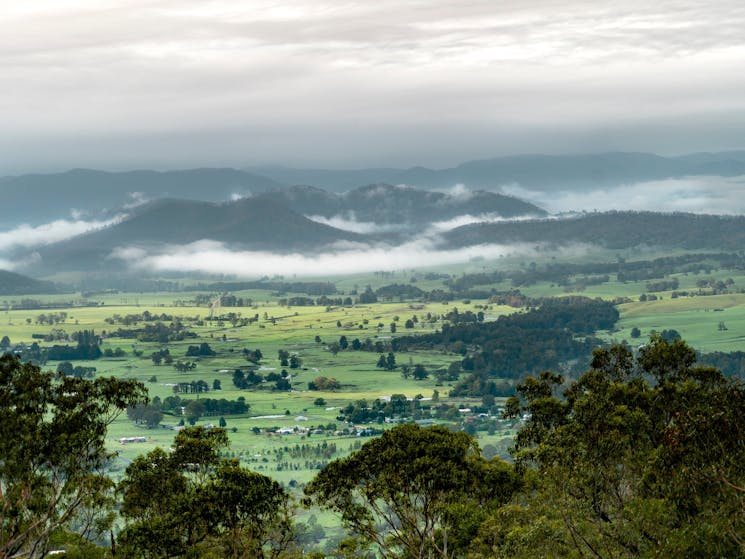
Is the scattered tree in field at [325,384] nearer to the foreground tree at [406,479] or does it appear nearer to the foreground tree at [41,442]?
the foreground tree at [406,479]

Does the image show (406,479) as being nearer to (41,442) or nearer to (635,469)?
(635,469)

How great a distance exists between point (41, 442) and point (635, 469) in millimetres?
20081

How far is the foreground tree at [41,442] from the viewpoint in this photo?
34719 mm

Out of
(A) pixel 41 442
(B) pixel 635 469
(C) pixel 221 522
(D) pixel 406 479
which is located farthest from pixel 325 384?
(A) pixel 41 442

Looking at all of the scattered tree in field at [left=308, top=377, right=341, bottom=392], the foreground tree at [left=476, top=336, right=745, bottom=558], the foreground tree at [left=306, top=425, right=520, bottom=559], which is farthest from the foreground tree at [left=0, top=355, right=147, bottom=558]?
the scattered tree in field at [left=308, top=377, right=341, bottom=392]

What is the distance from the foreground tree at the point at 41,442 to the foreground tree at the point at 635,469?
1370 cm

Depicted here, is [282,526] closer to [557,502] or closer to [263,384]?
[557,502]

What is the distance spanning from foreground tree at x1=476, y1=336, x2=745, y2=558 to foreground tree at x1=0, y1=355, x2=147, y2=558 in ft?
45.0

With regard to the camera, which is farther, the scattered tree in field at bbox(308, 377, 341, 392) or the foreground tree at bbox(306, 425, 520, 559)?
the scattered tree in field at bbox(308, 377, 341, 392)

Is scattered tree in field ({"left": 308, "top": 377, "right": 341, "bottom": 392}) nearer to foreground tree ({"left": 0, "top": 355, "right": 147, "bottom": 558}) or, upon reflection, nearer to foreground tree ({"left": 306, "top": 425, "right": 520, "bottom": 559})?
foreground tree ({"left": 306, "top": 425, "right": 520, "bottom": 559})

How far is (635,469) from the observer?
38.5m

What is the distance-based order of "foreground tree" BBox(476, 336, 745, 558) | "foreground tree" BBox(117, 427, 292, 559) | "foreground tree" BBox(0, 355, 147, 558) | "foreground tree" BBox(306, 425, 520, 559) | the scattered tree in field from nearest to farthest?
"foreground tree" BBox(476, 336, 745, 558)
"foreground tree" BBox(0, 355, 147, 558)
"foreground tree" BBox(117, 427, 292, 559)
"foreground tree" BBox(306, 425, 520, 559)
the scattered tree in field

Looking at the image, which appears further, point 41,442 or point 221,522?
point 221,522

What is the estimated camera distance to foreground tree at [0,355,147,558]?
114 feet
